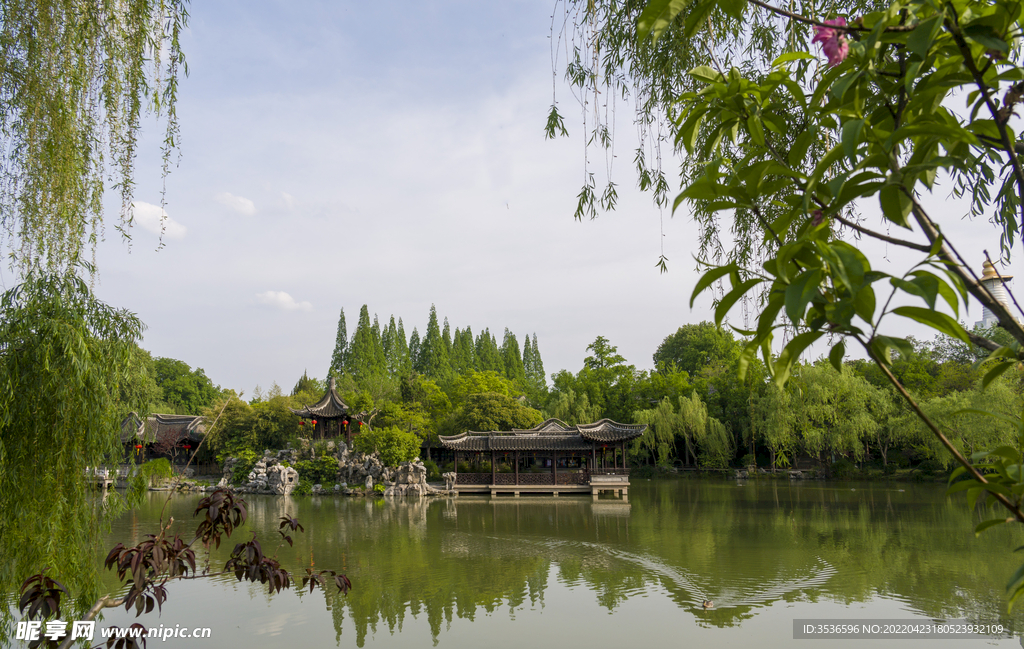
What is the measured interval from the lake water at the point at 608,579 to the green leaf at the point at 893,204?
4.88 m

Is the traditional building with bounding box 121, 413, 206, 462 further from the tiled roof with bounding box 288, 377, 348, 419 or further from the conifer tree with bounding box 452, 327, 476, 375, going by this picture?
the conifer tree with bounding box 452, 327, 476, 375

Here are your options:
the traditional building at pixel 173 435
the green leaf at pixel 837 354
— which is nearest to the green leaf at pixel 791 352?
the green leaf at pixel 837 354

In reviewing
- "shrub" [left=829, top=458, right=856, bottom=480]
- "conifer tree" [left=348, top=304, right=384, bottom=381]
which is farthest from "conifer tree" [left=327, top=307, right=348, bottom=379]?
"shrub" [left=829, top=458, right=856, bottom=480]

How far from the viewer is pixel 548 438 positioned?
54.4ft

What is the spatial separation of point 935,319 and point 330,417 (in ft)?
64.9

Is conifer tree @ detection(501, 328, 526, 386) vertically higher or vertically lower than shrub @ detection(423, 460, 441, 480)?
higher

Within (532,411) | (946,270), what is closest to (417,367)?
(532,411)

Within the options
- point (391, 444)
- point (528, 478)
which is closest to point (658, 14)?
point (391, 444)

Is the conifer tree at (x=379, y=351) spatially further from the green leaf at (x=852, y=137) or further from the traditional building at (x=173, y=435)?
the green leaf at (x=852, y=137)

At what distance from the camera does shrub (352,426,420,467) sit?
15875 mm

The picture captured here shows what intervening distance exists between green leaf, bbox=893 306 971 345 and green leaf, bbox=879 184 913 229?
107 mm

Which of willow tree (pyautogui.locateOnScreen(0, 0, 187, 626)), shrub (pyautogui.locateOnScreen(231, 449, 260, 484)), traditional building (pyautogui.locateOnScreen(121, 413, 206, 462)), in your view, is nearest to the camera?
willow tree (pyautogui.locateOnScreen(0, 0, 187, 626))

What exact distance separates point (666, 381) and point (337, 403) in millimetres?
13610

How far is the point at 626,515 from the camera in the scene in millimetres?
11781
